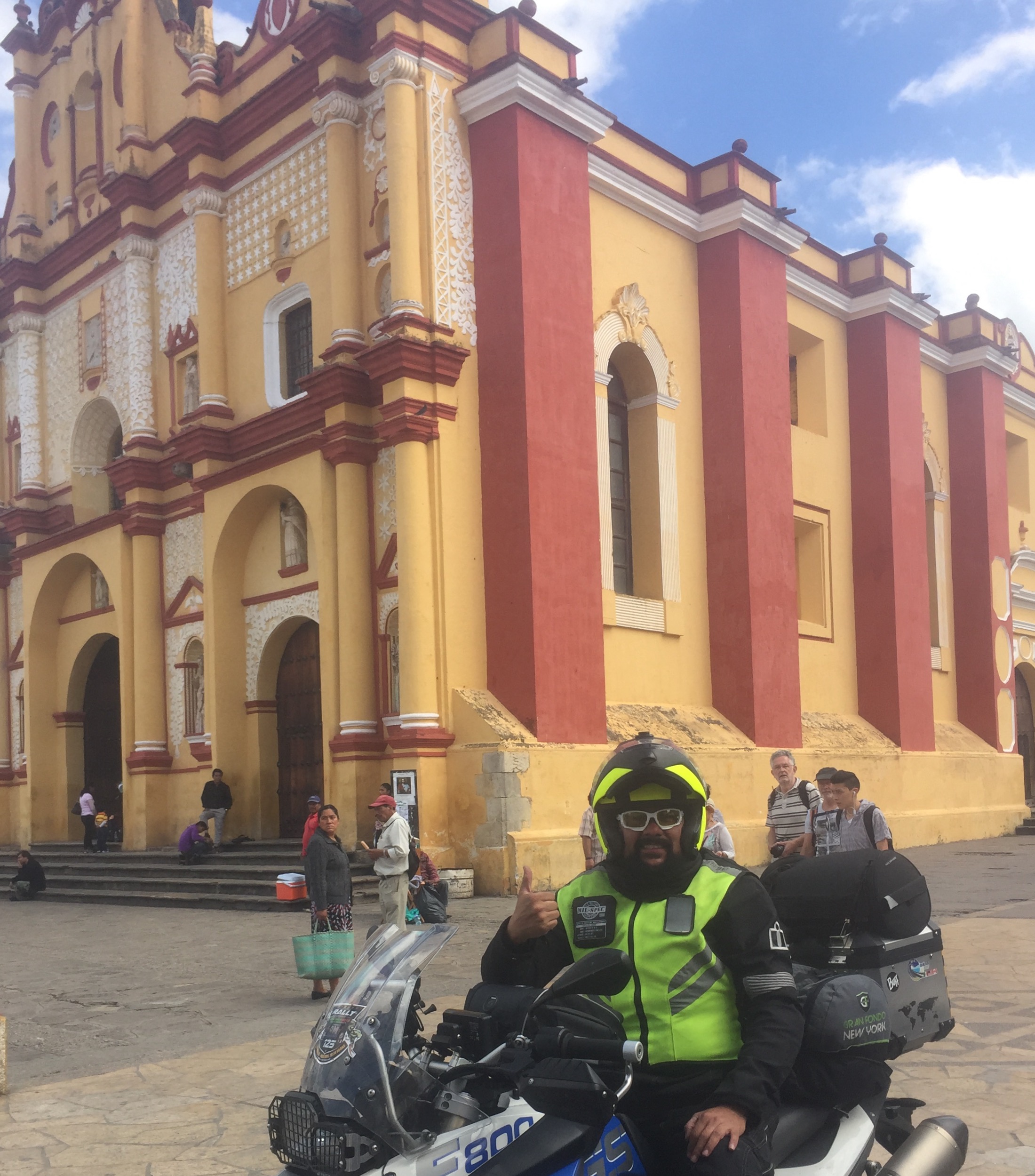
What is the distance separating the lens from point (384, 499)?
16.7m

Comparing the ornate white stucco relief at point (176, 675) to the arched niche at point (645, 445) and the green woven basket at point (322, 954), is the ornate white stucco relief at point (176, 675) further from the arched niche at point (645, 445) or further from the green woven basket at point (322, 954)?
the green woven basket at point (322, 954)

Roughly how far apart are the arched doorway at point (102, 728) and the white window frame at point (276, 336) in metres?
6.99

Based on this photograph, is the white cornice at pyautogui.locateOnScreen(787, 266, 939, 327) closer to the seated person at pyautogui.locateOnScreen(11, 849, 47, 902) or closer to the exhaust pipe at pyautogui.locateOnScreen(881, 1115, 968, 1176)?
the seated person at pyautogui.locateOnScreen(11, 849, 47, 902)

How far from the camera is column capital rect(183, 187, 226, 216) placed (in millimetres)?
19750

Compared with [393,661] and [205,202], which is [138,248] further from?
[393,661]

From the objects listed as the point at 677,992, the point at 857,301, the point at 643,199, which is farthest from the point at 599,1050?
the point at 857,301

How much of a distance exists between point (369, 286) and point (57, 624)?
1005 cm

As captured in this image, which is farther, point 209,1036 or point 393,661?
point 393,661

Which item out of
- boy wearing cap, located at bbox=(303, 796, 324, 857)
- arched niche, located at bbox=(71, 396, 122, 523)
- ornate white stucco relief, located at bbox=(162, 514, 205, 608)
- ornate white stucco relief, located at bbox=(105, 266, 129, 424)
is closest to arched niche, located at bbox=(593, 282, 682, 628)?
ornate white stucco relief, located at bbox=(162, 514, 205, 608)

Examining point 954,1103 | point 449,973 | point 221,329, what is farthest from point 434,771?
point 954,1103

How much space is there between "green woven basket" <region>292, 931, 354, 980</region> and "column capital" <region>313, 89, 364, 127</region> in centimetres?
1201

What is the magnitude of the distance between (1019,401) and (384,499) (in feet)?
61.1

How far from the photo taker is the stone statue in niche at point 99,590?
22406 millimetres

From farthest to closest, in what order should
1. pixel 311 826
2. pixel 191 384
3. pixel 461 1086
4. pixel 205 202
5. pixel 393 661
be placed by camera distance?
1. pixel 191 384
2. pixel 205 202
3. pixel 393 661
4. pixel 311 826
5. pixel 461 1086
